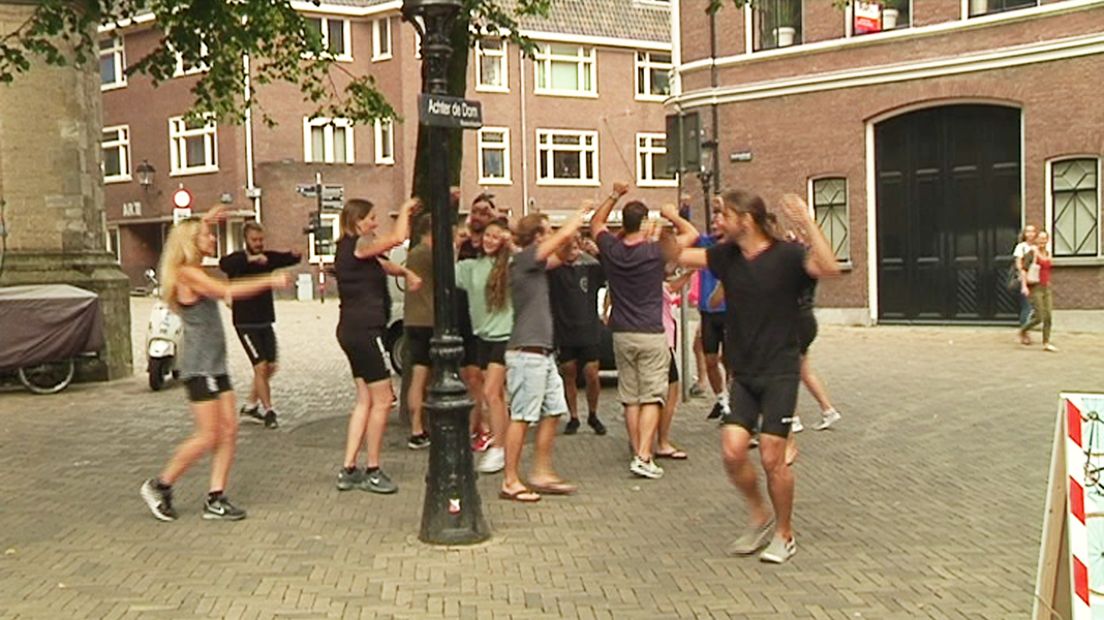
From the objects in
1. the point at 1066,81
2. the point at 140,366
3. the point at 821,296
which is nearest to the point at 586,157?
the point at 821,296

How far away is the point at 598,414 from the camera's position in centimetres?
1170

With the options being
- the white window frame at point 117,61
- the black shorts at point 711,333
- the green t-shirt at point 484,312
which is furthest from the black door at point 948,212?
the white window frame at point 117,61

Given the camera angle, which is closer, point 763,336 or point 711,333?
point 763,336

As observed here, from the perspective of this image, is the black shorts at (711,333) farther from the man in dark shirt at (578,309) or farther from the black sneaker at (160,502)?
the black sneaker at (160,502)

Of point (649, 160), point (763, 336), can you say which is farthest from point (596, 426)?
point (649, 160)

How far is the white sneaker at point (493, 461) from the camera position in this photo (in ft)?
28.7

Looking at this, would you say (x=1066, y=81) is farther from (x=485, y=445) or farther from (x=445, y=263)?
(x=445, y=263)

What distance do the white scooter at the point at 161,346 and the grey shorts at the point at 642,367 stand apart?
7669mm

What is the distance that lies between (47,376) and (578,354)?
7.53 metres

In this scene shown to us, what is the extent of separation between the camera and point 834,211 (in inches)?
946

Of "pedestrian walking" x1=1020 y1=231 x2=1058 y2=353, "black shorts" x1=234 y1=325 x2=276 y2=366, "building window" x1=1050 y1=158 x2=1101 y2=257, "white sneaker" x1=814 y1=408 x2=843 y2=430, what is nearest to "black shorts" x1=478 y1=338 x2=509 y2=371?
"black shorts" x1=234 y1=325 x2=276 y2=366

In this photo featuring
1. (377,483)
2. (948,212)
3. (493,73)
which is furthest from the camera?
(493,73)

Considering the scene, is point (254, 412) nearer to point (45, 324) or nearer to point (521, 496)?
point (45, 324)

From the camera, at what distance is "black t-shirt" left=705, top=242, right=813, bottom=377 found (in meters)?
6.14
